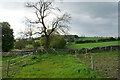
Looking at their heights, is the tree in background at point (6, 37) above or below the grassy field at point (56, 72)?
above

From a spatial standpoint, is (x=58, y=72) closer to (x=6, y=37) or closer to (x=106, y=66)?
(x=106, y=66)

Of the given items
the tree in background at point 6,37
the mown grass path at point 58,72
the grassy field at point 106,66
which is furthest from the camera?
the tree in background at point 6,37

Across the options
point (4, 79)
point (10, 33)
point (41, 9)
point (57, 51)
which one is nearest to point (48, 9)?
point (41, 9)

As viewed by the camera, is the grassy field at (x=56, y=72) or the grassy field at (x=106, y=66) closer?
the grassy field at (x=56, y=72)

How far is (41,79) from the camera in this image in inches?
249

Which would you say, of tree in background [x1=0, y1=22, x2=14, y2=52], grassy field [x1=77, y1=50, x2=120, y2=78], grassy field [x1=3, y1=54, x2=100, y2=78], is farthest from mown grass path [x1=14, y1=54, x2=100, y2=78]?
tree in background [x1=0, y1=22, x2=14, y2=52]

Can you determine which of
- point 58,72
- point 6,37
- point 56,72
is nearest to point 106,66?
point 58,72

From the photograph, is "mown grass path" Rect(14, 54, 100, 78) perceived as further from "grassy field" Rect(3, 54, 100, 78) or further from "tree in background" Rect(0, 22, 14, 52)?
"tree in background" Rect(0, 22, 14, 52)

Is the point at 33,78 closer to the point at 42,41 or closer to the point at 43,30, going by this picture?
the point at 43,30

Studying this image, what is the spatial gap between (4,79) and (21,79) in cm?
120

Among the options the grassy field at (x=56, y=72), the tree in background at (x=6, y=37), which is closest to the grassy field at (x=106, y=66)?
the grassy field at (x=56, y=72)

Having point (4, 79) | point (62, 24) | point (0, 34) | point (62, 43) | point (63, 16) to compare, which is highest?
point (63, 16)

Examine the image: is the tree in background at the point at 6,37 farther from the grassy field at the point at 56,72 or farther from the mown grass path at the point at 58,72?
the mown grass path at the point at 58,72

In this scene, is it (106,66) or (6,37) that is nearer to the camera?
(106,66)
